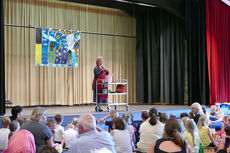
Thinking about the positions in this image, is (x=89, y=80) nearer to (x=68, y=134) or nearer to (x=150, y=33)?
(x=150, y=33)

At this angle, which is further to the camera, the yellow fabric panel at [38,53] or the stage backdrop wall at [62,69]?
the stage backdrop wall at [62,69]

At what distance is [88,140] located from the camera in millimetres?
2205

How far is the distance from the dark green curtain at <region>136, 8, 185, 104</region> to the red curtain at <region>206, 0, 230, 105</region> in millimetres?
1472

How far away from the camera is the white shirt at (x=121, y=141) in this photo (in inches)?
132

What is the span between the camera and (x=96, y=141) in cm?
222

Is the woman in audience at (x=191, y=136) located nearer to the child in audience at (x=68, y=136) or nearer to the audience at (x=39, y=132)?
the audience at (x=39, y=132)

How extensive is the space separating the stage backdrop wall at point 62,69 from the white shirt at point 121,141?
6636mm

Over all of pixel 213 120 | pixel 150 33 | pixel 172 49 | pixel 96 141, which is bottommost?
pixel 213 120

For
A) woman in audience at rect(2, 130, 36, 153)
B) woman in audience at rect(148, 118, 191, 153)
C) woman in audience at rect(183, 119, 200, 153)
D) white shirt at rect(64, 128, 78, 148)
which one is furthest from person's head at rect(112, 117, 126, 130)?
woman in audience at rect(2, 130, 36, 153)

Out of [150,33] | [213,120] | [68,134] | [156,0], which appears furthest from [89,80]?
[68,134]

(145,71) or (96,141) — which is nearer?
(96,141)

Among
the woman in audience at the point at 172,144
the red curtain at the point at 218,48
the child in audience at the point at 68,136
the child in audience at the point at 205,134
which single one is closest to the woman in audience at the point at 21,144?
the woman in audience at the point at 172,144

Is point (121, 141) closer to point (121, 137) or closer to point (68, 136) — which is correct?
point (121, 137)

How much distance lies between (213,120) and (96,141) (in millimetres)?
5056
